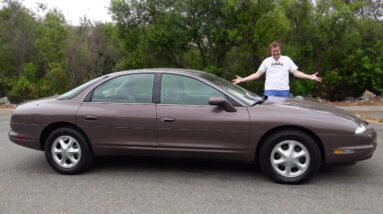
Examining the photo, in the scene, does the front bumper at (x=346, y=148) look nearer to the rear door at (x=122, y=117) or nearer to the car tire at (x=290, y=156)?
the car tire at (x=290, y=156)

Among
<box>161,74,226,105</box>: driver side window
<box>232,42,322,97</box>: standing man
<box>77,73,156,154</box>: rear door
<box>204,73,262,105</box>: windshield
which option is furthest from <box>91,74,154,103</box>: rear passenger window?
<box>232,42,322,97</box>: standing man

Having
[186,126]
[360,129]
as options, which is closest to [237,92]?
[186,126]

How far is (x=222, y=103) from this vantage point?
5316mm

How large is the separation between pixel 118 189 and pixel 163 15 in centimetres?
909

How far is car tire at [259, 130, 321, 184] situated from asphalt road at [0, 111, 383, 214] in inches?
Result: 5.3

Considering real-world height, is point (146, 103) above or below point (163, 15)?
below

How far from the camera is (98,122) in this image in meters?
5.70

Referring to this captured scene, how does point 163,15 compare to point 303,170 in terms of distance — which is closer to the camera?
point 303,170

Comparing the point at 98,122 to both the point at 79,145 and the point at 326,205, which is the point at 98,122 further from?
the point at 326,205

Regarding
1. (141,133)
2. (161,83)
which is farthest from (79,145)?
(161,83)

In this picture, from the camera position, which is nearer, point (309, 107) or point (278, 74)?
point (309, 107)

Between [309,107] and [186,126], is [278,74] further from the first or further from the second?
[186,126]

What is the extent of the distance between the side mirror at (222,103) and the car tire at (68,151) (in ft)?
5.59

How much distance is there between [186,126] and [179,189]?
0.75 m
